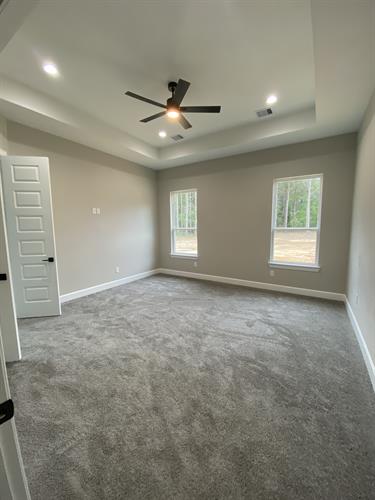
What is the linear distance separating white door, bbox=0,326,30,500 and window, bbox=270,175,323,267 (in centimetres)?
458

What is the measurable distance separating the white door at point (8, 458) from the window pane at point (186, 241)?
5151 millimetres

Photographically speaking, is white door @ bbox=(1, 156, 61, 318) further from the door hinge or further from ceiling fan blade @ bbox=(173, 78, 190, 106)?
the door hinge

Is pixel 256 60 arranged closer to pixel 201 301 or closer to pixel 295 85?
pixel 295 85

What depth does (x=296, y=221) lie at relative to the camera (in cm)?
431

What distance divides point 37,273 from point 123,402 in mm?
2569

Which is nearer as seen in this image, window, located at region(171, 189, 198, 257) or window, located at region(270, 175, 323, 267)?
window, located at region(270, 175, 323, 267)

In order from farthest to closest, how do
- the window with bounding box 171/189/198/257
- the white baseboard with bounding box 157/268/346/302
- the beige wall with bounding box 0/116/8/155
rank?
the window with bounding box 171/189/198/257, the white baseboard with bounding box 157/268/346/302, the beige wall with bounding box 0/116/8/155

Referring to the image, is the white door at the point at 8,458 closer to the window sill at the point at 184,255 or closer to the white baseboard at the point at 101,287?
the white baseboard at the point at 101,287

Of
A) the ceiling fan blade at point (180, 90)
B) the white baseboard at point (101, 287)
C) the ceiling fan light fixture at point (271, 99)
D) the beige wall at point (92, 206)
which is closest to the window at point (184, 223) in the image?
the beige wall at point (92, 206)

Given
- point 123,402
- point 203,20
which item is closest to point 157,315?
point 123,402

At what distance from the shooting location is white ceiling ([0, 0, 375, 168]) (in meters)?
1.85

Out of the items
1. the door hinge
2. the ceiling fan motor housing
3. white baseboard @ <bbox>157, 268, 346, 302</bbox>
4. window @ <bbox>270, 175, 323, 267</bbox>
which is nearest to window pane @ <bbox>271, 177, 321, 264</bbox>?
window @ <bbox>270, 175, 323, 267</bbox>

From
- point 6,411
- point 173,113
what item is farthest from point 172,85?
point 6,411

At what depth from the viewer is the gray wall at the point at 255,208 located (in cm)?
386
